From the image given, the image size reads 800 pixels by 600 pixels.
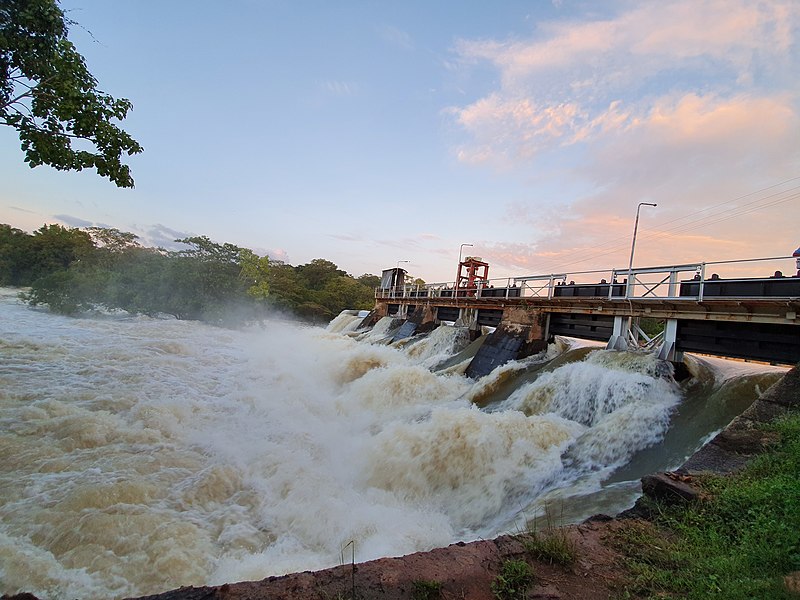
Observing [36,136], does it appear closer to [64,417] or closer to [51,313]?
→ [64,417]

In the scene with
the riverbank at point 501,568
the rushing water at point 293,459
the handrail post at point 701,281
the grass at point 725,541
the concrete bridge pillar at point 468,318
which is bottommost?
the rushing water at point 293,459

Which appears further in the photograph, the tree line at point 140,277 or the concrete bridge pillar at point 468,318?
the tree line at point 140,277

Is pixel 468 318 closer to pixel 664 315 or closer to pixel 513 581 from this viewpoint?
pixel 664 315

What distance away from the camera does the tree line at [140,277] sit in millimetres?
24922

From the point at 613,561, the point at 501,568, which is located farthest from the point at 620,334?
the point at 501,568

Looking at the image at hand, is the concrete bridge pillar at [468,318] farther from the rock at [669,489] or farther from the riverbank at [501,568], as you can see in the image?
the riverbank at [501,568]

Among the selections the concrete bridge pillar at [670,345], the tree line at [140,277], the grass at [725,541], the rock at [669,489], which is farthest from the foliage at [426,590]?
the tree line at [140,277]

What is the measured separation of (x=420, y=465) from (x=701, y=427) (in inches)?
187

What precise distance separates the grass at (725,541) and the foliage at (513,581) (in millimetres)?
620

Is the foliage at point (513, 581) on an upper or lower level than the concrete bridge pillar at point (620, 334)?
lower

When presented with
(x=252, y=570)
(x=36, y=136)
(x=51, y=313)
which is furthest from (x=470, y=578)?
(x=51, y=313)

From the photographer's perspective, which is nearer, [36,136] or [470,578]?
[470,578]

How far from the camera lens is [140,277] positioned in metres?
28.8

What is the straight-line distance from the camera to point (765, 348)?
722 centimetres
